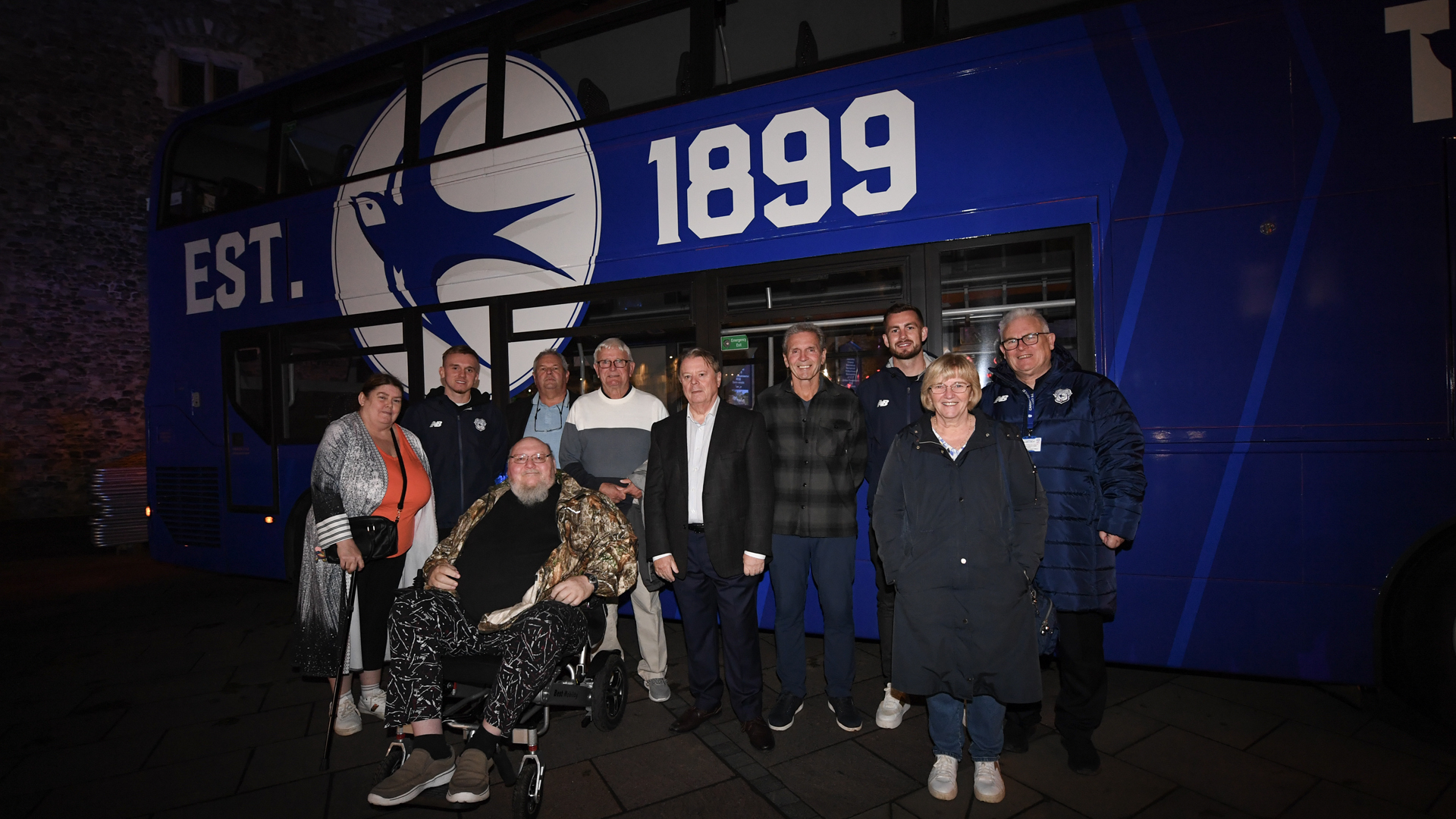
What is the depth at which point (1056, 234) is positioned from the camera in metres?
3.20

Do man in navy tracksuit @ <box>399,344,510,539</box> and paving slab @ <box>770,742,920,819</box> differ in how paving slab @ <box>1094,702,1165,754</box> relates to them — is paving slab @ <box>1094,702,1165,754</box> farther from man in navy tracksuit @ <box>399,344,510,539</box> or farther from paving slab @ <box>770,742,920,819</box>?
man in navy tracksuit @ <box>399,344,510,539</box>

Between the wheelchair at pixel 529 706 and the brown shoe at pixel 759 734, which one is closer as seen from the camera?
the wheelchair at pixel 529 706

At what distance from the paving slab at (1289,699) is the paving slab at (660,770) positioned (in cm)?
274

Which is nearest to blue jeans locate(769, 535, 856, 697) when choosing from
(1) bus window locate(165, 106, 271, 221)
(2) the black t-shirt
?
(2) the black t-shirt

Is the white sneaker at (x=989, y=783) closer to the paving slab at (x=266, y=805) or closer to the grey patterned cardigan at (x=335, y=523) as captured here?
the paving slab at (x=266, y=805)

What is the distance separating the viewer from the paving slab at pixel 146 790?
8.73ft

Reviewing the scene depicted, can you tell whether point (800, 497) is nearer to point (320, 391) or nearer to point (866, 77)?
point (866, 77)

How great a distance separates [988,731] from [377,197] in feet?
17.1

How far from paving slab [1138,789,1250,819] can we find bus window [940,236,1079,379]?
1.97 metres

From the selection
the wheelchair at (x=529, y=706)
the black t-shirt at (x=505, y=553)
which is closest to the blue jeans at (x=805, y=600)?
the wheelchair at (x=529, y=706)

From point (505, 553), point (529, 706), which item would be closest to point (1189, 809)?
point (529, 706)

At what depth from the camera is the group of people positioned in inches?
98.5

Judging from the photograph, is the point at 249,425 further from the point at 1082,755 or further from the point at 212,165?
the point at 1082,755

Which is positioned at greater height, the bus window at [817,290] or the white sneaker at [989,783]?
the bus window at [817,290]
